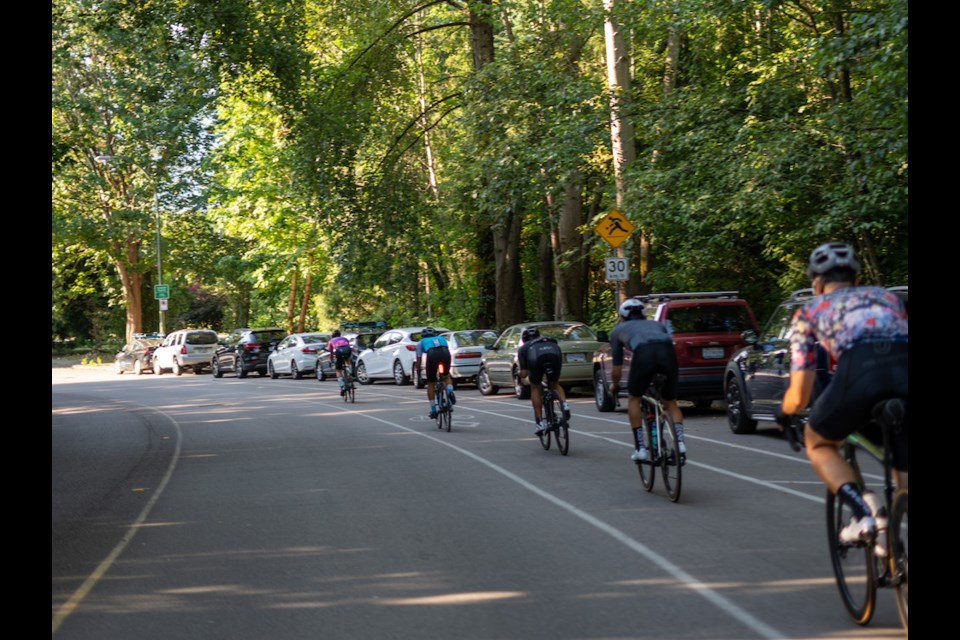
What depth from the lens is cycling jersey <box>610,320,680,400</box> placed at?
10125mm

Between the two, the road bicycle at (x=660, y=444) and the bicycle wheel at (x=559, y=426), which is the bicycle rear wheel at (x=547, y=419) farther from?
the road bicycle at (x=660, y=444)

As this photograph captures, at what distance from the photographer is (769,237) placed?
844 inches

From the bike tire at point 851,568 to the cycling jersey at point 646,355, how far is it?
13.7ft

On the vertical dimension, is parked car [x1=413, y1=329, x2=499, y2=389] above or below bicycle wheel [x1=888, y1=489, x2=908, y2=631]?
above

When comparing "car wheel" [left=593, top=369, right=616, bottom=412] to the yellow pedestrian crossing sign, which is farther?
the yellow pedestrian crossing sign

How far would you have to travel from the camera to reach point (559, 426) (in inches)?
539

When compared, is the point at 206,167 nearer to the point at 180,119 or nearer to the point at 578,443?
the point at 180,119

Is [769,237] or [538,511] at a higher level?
[769,237]

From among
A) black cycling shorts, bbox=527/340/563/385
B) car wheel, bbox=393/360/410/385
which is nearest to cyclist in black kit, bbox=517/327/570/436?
black cycling shorts, bbox=527/340/563/385

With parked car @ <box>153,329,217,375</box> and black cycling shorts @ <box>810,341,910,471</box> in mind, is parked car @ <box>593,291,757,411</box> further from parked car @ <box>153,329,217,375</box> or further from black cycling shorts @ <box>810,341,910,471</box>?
→ parked car @ <box>153,329,217,375</box>

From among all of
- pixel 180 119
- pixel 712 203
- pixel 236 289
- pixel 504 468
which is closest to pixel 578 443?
pixel 504 468

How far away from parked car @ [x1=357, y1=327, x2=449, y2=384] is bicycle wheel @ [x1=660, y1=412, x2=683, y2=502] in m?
21.7

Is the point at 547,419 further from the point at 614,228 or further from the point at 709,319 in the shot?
the point at 614,228
